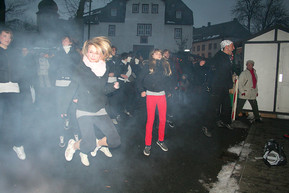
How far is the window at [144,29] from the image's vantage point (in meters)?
42.0

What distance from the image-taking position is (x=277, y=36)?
8.07 metres

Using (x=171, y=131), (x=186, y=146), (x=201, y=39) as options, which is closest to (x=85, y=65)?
(x=186, y=146)

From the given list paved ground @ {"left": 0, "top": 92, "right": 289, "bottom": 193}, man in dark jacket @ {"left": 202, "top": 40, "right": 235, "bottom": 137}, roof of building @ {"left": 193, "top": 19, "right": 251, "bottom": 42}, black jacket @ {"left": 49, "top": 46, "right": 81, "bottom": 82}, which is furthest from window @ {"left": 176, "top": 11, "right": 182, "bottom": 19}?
black jacket @ {"left": 49, "top": 46, "right": 81, "bottom": 82}

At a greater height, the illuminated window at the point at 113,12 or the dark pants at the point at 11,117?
the illuminated window at the point at 113,12

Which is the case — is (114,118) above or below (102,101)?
below

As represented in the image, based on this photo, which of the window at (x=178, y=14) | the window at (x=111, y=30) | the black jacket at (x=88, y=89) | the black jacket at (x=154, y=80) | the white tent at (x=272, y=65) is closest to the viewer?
the black jacket at (x=88, y=89)

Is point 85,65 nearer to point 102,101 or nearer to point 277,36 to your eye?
point 102,101

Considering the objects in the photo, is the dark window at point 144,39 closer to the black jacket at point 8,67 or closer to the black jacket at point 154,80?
the black jacket at point 154,80

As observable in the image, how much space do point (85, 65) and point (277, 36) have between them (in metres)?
7.01

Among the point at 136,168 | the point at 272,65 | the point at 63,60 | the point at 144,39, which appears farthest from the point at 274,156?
the point at 144,39

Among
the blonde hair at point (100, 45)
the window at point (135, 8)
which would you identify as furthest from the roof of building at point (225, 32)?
the blonde hair at point (100, 45)

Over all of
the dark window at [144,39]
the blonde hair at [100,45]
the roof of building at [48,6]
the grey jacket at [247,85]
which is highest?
the roof of building at [48,6]

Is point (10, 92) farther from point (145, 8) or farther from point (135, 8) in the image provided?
point (135, 8)

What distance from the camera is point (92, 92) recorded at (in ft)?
11.2
